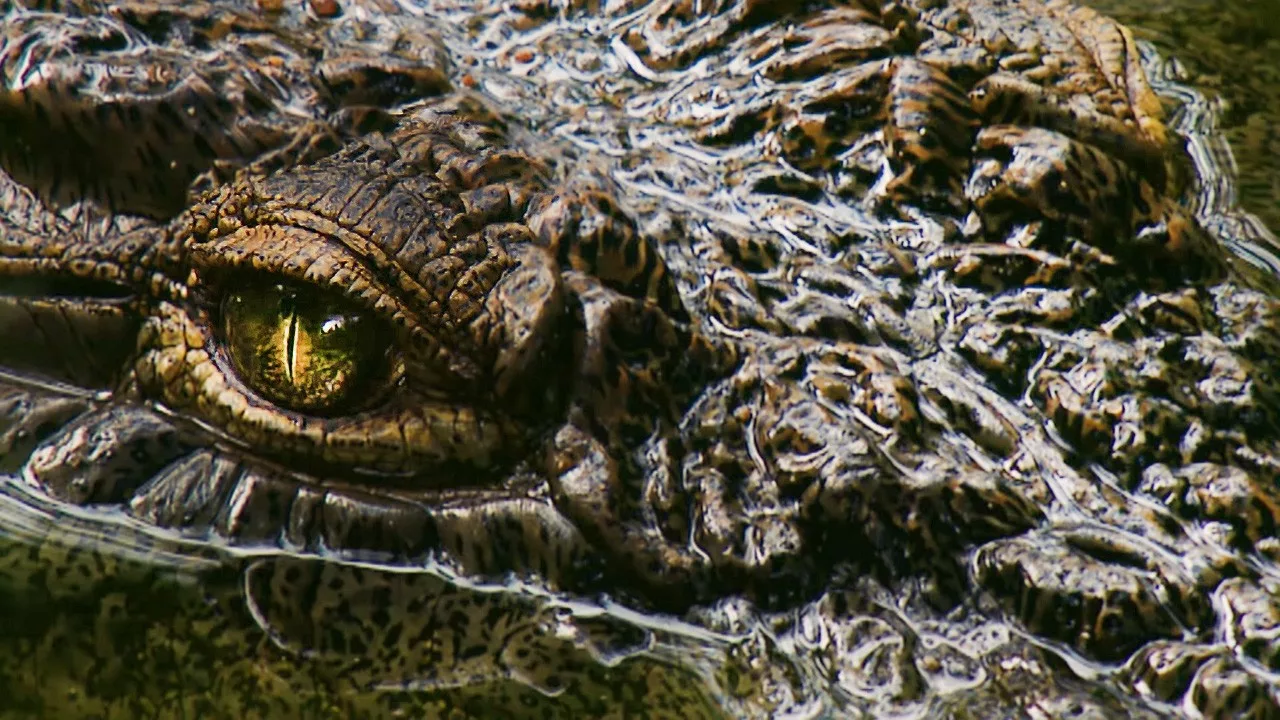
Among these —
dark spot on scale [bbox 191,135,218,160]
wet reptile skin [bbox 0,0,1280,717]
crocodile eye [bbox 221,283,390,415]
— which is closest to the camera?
wet reptile skin [bbox 0,0,1280,717]

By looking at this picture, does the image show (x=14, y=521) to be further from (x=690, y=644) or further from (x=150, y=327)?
(x=690, y=644)

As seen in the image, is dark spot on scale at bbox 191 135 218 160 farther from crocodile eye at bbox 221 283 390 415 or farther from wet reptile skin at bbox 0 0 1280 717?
crocodile eye at bbox 221 283 390 415

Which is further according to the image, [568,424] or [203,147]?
[203,147]

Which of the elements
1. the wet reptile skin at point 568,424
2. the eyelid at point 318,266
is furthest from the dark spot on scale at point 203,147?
the eyelid at point 318,266

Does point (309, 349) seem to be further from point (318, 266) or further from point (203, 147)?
point (203, 147)

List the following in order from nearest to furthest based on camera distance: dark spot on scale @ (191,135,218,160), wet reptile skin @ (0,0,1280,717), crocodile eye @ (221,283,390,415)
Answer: wet reptile skin @ (0,0,1280,717)
crocodile eye @ (221,283,390,415)
dark spot on scale @ (191,135,218,160)

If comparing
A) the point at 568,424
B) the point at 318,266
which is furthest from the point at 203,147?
the point at 568,424

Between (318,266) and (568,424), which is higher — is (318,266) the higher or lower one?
the higher one

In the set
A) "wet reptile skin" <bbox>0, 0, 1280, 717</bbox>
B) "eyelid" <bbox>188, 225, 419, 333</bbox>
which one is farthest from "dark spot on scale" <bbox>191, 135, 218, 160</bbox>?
"eyelid" <bbox>188, 225, 419, 333</bbox>
